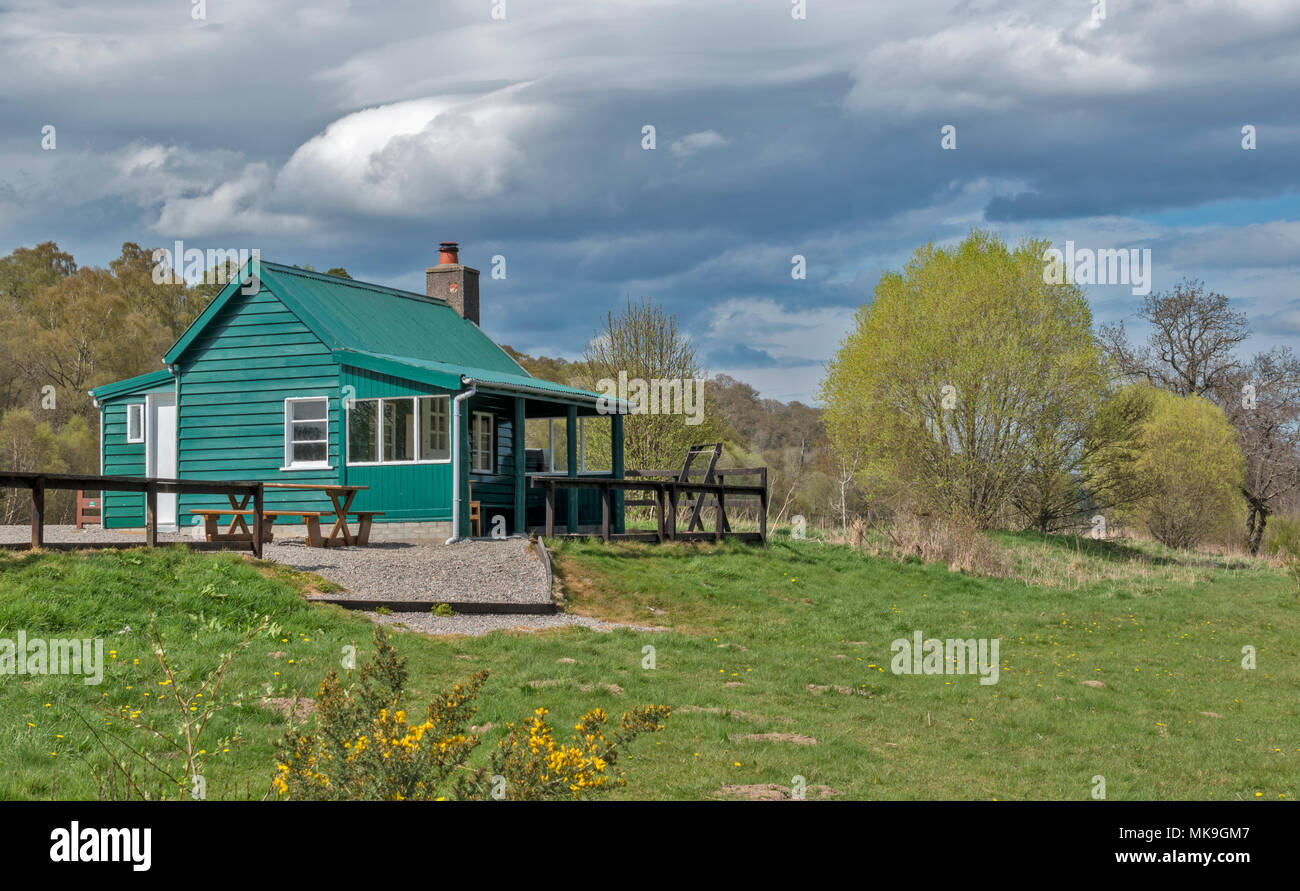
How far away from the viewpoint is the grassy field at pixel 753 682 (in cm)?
742

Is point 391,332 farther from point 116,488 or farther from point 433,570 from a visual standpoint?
point 116,488

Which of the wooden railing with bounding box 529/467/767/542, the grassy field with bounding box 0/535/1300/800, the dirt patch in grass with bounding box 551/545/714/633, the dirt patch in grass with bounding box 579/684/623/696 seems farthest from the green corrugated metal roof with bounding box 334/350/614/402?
the dirt patch in grass with bounding box 579/684/623/696

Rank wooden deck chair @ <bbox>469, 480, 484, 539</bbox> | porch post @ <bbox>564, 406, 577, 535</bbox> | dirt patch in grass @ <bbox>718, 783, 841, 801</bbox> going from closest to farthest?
dirt patch in grass @ <bbox>718, 783, 841, 801</bbox> < wooden deck chair @ <bbox>469, 480, 484, 539</bbox> < porch post @ <bbox>564, 406, 577, 535</bbox>

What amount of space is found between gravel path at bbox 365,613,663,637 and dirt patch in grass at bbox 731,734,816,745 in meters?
4.36

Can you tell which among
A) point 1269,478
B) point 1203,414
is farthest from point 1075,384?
point 1269,478

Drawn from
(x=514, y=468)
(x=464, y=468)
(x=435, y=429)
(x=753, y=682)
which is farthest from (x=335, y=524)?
(x=753, y=682)

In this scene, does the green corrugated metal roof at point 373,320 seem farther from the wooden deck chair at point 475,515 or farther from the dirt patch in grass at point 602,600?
the dirt patch in grass at point 602,600

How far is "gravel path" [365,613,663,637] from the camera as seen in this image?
12180 mm

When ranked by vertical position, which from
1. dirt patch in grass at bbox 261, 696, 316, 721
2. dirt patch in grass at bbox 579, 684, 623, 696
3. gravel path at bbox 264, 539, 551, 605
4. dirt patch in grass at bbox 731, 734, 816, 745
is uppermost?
gravel path at bbox 264, 539, 551, 605

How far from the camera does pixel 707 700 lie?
941 centimetres

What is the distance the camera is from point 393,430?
68.7 ft

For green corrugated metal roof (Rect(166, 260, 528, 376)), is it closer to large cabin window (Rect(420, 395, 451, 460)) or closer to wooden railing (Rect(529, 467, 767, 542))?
large cabin window (Rect(420, 395, 451, 460))

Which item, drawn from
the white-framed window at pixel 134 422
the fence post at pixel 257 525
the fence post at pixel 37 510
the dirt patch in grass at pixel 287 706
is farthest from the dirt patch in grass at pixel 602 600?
the white-framed window at pixel 134 422
